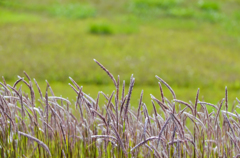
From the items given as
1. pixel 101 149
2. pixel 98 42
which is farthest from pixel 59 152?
pixel 98 42

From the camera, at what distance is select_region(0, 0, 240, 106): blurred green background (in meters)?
6.64

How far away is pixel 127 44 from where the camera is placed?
8.87 meters

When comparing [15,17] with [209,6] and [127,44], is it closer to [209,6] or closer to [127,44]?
[127,44]

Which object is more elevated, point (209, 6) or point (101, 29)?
point (209, 6)

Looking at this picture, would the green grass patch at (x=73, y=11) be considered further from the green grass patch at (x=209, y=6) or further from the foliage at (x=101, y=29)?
the green grass patch at (x=209, y=6)

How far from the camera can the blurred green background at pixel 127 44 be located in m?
6.64

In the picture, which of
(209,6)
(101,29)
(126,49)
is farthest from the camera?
(209,6)

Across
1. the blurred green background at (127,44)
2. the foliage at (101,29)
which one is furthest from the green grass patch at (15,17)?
the foliage at (101,29)

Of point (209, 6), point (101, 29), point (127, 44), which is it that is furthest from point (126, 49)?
point (209, 6)

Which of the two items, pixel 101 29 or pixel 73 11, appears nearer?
pixel 101 29

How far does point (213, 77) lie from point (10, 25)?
20.8ft

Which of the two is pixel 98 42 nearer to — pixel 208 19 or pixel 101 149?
pixel 208 19

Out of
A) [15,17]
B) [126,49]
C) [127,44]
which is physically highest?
[15,17]

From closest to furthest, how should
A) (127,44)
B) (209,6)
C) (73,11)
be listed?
(127,44)
(73,11)
(209,6)
